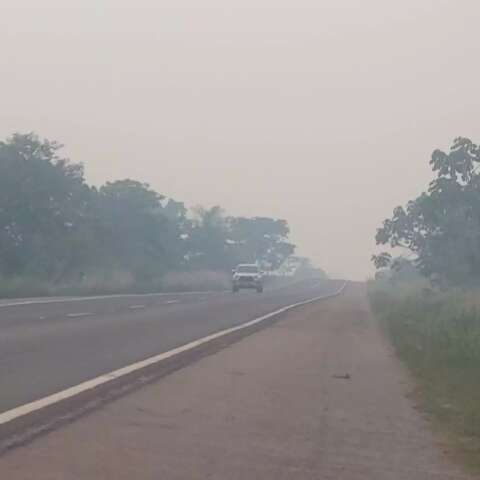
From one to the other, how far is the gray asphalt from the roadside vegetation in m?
4.56

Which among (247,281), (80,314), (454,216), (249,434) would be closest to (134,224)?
(247,281)

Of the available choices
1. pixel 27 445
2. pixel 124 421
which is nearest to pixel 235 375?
pixel 124 421

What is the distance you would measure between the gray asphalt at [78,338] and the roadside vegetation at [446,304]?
4563 millimetres

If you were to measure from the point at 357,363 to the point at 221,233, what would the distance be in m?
115

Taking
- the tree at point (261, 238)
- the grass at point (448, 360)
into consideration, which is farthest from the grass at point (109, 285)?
the tree at point (261, 238)

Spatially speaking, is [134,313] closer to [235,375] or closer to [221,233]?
[235,375]

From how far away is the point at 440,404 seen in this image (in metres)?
14.6

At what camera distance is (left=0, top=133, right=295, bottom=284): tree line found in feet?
219

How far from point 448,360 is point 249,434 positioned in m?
11.0

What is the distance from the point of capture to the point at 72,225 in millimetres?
71500

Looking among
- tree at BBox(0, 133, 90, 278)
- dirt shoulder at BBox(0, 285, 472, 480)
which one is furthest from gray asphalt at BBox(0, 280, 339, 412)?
tree at BBox(0, 133, 90, 278)

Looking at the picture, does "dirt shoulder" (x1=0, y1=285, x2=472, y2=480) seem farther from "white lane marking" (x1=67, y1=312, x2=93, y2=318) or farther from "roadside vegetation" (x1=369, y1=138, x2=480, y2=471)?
"white lane marking" (x1=67, y1=312, x2=93, y2=318)

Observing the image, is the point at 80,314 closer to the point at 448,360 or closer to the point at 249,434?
the point at 448,360

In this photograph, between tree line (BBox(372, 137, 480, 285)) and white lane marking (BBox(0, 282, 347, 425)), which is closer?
white lane marking (BBox(0, 282, 347, 425))
